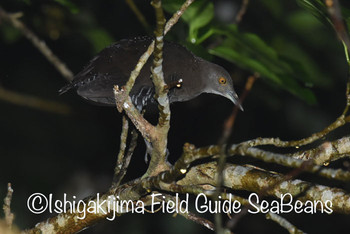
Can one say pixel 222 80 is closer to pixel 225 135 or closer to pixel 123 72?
pixel 123 72

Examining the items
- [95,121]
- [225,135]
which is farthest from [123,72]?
[95,121]

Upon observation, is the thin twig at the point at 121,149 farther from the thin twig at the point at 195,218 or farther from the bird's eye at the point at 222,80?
the bird's eye at the point at 222,80

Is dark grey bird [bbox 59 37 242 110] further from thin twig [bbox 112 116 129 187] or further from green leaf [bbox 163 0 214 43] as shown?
thin twig [bbox 112 116 129 187]

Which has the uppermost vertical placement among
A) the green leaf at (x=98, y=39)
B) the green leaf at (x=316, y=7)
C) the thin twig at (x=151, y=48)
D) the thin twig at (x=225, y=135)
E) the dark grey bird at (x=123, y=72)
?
the green leaf at (x=98, y=39)

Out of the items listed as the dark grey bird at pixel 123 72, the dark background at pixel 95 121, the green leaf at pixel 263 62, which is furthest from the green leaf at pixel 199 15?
the dark background at pixel 95 121

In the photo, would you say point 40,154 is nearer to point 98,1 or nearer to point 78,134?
point 78,134
